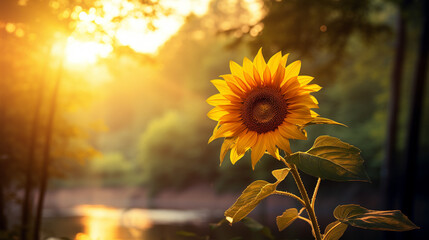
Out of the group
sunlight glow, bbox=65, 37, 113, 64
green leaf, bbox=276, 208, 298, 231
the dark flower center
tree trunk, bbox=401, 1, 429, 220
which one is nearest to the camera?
the dark flower center

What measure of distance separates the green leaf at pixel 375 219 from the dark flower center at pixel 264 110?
0.39 m

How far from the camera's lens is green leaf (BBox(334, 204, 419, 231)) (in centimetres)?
146

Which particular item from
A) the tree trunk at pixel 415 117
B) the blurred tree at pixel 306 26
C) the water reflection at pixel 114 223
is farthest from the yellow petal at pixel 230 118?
the tree trunk at pixel 415 117

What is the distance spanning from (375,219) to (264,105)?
1.81 feet

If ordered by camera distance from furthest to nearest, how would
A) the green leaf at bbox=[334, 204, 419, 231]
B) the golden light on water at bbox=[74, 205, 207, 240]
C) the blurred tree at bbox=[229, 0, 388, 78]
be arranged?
the golden light on water at bbox=[74, 205, 207, 240] → the blurred tree at bbox=[229, 0, 388, 78] → the green leaf at bbox=[334, 204, 419, 231]

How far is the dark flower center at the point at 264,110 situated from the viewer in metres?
1.77

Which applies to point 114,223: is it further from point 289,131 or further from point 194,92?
point 194,92

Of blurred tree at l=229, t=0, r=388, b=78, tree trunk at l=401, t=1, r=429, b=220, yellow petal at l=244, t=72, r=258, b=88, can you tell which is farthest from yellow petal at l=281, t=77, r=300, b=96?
tree trunk at l=401, t=1, r=429, b=220

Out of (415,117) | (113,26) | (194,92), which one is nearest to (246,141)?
(113,26)

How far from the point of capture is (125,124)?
7125 centimetres

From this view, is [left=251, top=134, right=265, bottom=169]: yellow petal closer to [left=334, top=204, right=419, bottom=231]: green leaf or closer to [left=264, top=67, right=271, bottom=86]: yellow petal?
[left=264, top=67, right=271, bottom=86]: yellow petal

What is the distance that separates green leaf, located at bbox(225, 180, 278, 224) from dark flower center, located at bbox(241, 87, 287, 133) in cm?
21

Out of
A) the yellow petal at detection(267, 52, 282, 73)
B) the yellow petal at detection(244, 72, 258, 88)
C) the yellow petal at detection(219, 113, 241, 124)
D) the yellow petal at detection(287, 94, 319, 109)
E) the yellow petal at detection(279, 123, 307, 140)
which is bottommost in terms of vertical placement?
the yellow petal at detection(279, 123, 307, 140)

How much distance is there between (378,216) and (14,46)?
32.7 feet
